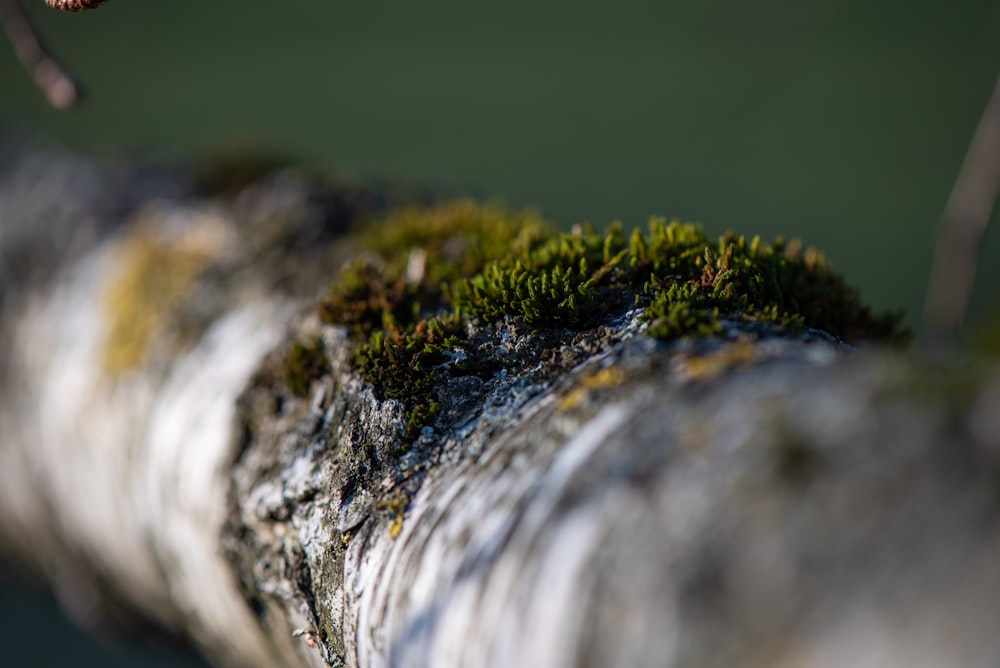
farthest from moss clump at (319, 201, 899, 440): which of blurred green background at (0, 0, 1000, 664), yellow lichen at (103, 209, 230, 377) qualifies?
blurred green background at (0, 0, 1000, 664)

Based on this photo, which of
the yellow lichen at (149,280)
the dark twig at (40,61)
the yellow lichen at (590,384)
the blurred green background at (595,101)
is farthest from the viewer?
the blurred green background at (595,101)

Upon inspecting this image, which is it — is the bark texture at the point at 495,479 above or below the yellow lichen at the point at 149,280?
below

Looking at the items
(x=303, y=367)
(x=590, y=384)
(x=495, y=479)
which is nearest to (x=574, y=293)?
(x=590, y=384)

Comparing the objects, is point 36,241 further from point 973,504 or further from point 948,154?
point 948,154

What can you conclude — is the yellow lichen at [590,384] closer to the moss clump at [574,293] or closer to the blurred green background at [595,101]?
the moss clump at [574,293]

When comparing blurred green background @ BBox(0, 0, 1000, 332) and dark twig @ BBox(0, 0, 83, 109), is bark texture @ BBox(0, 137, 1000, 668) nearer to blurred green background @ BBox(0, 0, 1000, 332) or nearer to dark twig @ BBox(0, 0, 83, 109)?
dark twig @ BBox(0, 0, 83, 109)

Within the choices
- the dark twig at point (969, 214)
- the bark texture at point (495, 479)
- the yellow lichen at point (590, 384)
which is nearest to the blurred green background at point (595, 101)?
the bark texture at point (495, 479)

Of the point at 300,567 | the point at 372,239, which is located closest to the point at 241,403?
the point at 300,567
